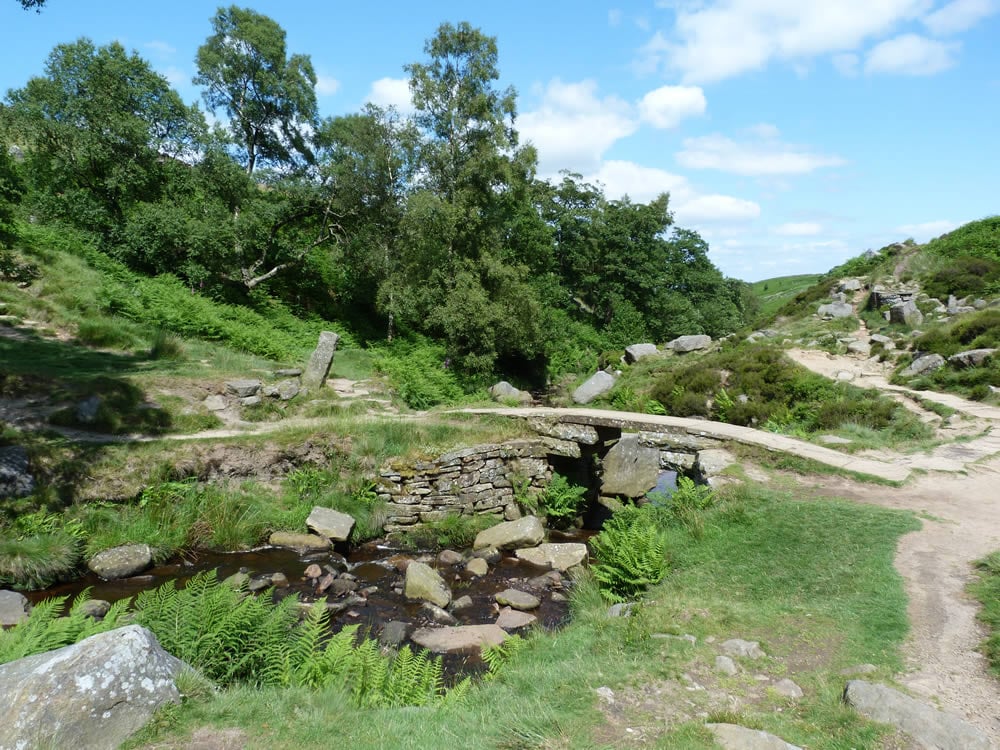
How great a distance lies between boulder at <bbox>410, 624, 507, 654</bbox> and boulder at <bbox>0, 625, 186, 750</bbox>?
12.9 feet

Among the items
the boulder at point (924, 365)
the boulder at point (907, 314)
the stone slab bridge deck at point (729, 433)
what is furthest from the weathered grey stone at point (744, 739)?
the boulder at point (907, 314)

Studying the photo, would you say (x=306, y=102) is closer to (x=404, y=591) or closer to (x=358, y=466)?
(x=358, y=466)

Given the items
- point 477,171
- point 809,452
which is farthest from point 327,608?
point 477,171

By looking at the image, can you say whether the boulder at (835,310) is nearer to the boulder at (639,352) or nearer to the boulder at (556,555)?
the boulder at (639,352)

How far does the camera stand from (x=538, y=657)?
19.4 feet

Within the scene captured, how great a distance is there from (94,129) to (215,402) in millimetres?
15436

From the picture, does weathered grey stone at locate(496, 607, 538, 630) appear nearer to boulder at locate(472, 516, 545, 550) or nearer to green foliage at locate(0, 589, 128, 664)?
boulder at locate(472, 516, 545, 550)

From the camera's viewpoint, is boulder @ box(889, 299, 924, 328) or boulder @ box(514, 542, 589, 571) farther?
boulder @ box(889, 299, 924, 328)

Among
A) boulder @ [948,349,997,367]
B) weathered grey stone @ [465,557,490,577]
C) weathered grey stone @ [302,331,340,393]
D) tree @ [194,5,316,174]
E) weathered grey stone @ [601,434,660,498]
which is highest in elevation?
tree @ [194,5,316,174]

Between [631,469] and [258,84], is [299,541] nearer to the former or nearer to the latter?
[631,469]

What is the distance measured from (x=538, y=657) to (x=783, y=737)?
2596 millimetres

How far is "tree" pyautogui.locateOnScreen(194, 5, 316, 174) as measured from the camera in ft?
77.9

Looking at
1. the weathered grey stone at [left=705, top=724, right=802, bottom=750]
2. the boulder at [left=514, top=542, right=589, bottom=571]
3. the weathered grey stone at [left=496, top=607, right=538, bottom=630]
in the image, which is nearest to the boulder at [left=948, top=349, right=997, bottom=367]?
the boulder at [left=514, top=542, right=589, bottom=571]

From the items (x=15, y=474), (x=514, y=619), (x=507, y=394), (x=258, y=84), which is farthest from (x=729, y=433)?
(x=258, y=84)
